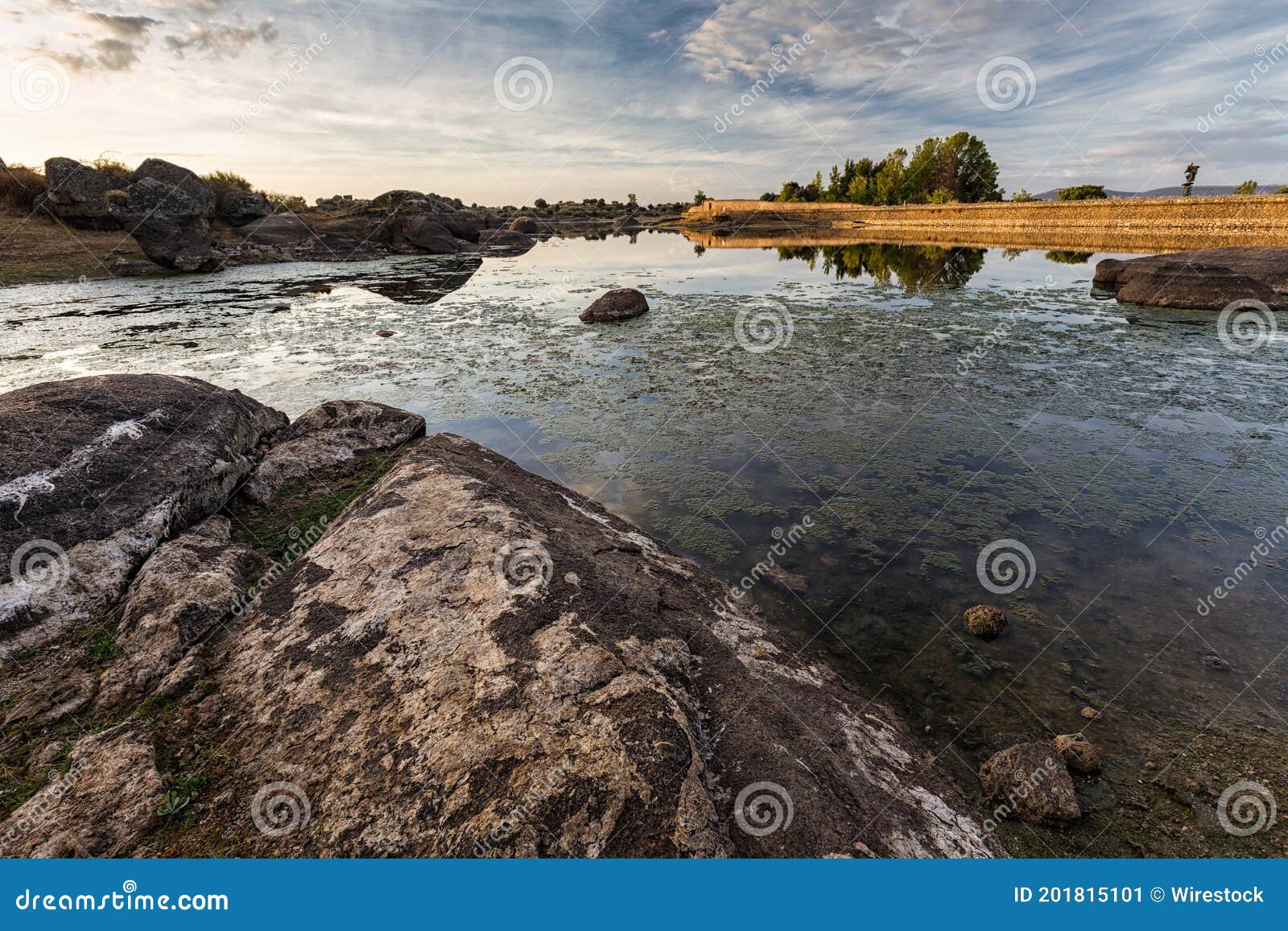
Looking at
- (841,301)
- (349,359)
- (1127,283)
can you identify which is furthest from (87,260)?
(1127,283)

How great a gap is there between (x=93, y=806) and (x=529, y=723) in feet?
5.62

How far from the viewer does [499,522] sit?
141 inches

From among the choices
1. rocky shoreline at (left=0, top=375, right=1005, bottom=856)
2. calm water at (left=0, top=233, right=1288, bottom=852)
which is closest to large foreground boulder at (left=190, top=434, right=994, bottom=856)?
rocky shoreline at (left=0, top=375, right=1005, bottom=856)

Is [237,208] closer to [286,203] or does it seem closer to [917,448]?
[286,203]

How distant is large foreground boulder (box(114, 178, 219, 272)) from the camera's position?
973 inches

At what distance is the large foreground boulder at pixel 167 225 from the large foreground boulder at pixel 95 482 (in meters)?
27.5

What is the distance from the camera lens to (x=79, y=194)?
27.3 metres

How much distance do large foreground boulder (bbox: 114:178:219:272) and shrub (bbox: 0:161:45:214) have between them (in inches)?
249

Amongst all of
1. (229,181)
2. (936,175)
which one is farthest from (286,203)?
(936,175)

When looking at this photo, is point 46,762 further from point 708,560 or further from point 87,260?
point 87,260

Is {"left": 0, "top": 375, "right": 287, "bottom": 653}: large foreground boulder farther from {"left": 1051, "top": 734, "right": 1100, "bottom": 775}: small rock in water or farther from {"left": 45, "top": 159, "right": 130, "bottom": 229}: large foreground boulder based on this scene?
{"left": 45, "top": 159, "right": 130, "bottom": 229}: large foreground boulder

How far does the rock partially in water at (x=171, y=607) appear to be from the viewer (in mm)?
2836

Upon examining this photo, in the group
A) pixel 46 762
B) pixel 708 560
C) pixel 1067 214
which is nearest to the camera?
pixel 46 762

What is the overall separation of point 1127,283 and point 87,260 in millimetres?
43513
